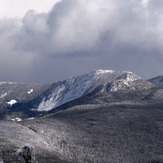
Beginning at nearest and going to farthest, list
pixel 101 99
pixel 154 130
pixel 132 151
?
1. pixel 132 151
2. pixel 154 130
3. pixel 101 99

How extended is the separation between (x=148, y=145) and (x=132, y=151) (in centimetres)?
522

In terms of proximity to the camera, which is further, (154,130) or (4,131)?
(154,130)

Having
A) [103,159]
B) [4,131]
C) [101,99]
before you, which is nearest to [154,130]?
[103,159]

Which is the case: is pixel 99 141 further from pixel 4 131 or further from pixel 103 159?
pixel 4 131

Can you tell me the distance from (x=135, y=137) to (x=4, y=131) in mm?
29375

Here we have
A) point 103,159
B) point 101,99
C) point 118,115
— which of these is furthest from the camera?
point 101,99

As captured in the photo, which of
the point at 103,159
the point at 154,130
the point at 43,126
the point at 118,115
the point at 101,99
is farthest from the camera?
the point at 101,99

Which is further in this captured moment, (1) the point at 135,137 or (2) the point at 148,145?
(1) the point at 135,137

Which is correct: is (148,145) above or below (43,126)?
below

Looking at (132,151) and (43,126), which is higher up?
(43,126)

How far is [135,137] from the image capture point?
7981 centimetres

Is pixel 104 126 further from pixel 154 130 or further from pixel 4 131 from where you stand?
pixel 4 131

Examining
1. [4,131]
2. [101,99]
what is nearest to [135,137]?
[4,131]

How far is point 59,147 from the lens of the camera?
6694 cm
